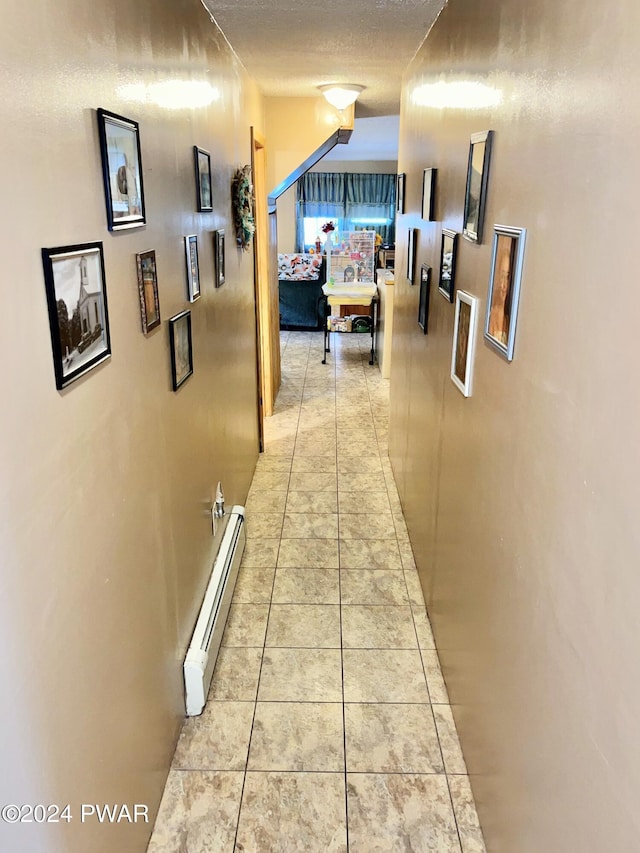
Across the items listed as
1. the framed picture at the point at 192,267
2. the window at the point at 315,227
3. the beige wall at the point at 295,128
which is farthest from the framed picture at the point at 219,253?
the window at the point at 315,227

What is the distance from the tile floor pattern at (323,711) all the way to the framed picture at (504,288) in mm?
1286

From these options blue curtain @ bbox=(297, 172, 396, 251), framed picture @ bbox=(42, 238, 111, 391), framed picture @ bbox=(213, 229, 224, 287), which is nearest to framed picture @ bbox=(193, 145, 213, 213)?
framed picture @ bbox=(213, 229, 224, 287)

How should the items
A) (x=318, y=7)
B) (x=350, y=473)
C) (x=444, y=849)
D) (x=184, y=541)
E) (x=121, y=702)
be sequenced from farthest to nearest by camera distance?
1. (x=350, y=473)
2. (x=318, y=7)
3. (x=184, y=541)
4. (x=444, y=849)
5. (x=121, y=702)

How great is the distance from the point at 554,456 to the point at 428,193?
5.97ft

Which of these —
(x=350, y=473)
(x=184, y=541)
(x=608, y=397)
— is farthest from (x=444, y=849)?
(x=350, y=473)

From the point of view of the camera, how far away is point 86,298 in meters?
1.17

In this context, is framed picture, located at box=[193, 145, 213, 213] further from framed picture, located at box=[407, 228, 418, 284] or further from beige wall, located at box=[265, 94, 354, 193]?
beige wall, located at box=[265, 94, 354, 193]

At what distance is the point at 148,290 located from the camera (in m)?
1.60

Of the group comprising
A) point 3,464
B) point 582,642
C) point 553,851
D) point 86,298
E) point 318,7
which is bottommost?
point 553,851

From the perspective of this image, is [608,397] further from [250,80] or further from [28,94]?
Result: [250,80]

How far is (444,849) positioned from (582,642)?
977 millimetres

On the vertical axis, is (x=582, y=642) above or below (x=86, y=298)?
below

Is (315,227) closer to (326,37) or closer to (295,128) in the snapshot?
(295,128)

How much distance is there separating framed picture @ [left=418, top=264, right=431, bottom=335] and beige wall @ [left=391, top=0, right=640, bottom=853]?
66 cm
